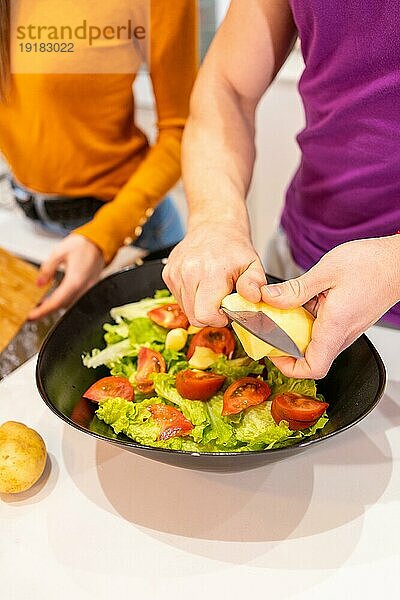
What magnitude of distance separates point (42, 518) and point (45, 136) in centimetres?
82

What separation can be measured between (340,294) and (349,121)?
0.33 metres

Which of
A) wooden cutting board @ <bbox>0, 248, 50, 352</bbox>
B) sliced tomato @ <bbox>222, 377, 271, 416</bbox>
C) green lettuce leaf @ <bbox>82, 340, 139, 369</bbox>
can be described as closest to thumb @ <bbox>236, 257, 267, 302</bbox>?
sliced tomato @ <bbox>222, 377, 271, 416</bbox>

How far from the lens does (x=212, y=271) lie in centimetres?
85

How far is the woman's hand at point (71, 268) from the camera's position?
1.27 metres

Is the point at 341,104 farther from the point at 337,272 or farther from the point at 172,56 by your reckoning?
the point at 172,56

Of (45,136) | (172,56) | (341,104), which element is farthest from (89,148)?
(341,104)

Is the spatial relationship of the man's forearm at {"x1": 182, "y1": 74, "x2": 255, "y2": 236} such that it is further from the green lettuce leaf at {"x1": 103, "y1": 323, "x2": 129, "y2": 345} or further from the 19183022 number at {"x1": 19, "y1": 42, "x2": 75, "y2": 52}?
the 19183022 number at {"x1": 19, "y1": 42, "x2": 75, "y2": 52}

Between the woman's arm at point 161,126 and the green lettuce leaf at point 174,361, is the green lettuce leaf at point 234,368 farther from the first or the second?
the woman's arm at point 161,126

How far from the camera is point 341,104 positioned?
975 mm

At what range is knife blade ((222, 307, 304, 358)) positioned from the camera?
0.77 m

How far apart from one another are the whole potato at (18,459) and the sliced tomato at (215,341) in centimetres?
24

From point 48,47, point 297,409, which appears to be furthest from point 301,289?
point 48,47

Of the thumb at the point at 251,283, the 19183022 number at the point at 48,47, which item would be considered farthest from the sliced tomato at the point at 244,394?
the 19183022 number at the point at 48,47

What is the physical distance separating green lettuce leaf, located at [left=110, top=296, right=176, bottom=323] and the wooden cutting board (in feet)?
0.80
